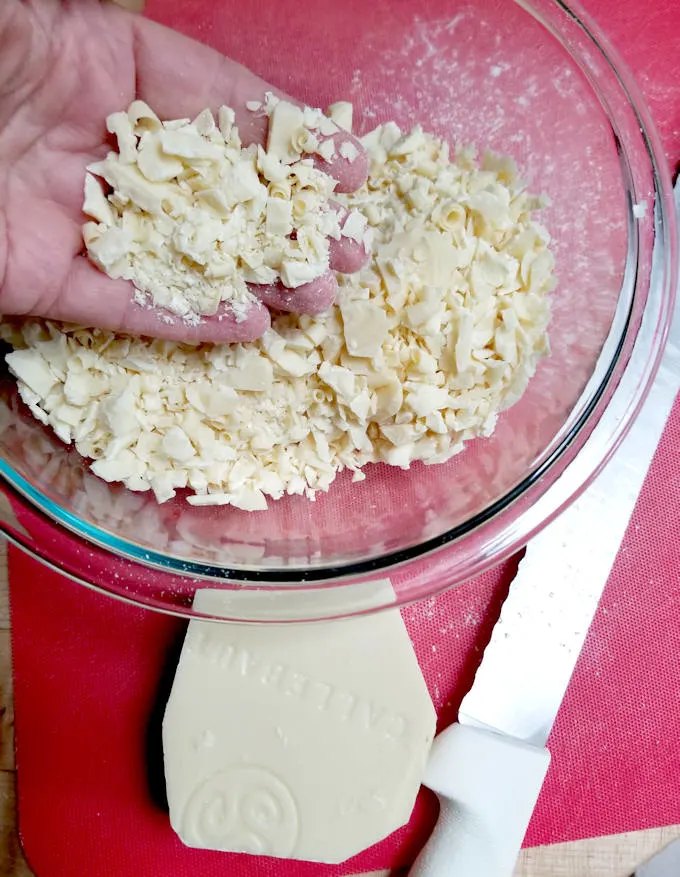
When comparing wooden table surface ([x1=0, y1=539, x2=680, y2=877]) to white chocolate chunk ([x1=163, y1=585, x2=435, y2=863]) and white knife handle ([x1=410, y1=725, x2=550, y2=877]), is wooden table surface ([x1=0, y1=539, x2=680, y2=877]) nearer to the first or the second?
white knife handle ([x1=410, y1=725, x2=550, y2=877])

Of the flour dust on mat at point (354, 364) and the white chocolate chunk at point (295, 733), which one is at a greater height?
the flour dust on mat at point (354, 364)

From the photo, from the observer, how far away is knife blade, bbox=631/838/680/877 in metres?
1.02

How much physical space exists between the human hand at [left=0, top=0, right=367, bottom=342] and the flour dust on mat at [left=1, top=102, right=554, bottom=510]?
49mm

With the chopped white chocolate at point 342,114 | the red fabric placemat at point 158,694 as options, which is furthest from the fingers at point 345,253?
the red fabric placemat at point 158,694

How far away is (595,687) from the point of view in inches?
41.1

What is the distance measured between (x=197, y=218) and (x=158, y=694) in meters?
0.61

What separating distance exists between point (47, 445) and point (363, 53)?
620mm

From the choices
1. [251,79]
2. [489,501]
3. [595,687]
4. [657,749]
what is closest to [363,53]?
[251,79]

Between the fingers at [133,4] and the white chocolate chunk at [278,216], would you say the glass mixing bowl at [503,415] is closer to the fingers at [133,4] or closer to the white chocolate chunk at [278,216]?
the fingers at [133,4]

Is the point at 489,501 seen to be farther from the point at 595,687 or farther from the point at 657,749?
the point at 657,749

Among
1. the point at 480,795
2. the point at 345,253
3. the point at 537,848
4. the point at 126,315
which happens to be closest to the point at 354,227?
the point at 345,253

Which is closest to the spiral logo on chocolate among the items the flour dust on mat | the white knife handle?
the white knife handle

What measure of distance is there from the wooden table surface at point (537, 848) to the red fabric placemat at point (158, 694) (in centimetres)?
1

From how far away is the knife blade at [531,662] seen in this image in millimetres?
974
